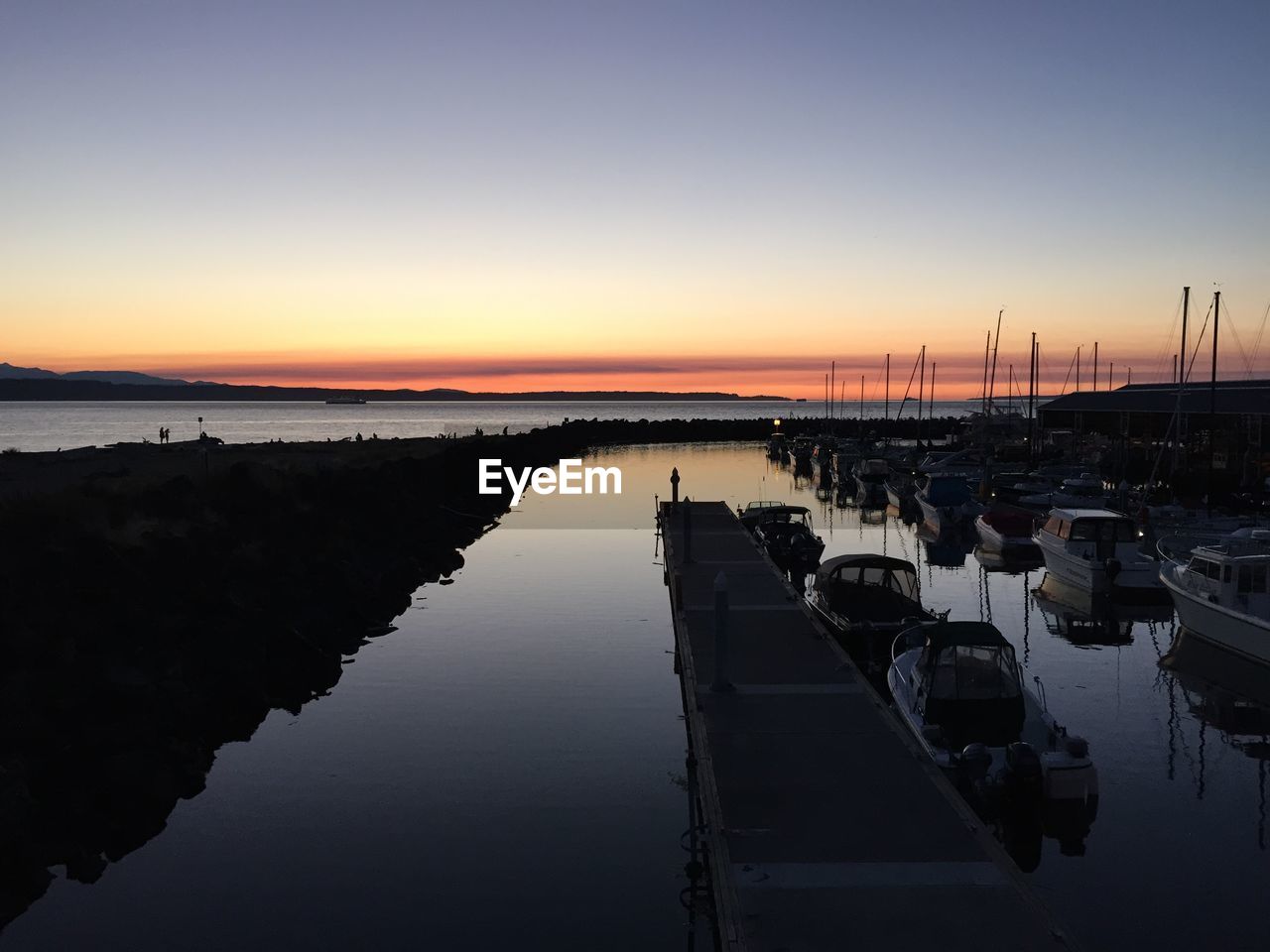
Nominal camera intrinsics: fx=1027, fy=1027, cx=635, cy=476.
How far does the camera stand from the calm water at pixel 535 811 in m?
12.4

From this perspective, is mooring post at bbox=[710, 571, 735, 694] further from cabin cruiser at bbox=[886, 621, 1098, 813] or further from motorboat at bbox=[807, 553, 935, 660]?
motorboat at bbox=[807, 553, 935, 660]

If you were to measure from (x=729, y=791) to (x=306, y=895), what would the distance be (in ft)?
18.3

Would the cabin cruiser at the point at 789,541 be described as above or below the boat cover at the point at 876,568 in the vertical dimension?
below

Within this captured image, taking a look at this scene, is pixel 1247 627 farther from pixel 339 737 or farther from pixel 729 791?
pixel 339 737

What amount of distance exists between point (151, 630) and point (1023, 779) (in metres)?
15.7

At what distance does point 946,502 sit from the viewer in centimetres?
4753

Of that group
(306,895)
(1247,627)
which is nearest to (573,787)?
(306,895)

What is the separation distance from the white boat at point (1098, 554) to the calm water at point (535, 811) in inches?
104

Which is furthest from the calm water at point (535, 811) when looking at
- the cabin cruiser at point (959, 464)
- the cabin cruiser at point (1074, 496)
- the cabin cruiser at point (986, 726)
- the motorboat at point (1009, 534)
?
the cabin cruiser at point (959, 464)

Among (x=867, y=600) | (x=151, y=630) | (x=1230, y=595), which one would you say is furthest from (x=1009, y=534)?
(x=151, y=630)

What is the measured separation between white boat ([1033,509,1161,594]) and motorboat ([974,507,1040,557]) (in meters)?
5.77

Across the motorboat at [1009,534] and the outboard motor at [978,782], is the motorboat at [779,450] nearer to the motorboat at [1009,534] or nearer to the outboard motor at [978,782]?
the motorboat at [1009,534]

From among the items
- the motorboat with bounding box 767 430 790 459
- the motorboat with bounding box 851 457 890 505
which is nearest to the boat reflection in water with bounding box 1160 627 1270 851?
the motorboat with bounding box 851 457 890 505

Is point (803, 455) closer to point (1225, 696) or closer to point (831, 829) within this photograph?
point (1225, 696)
